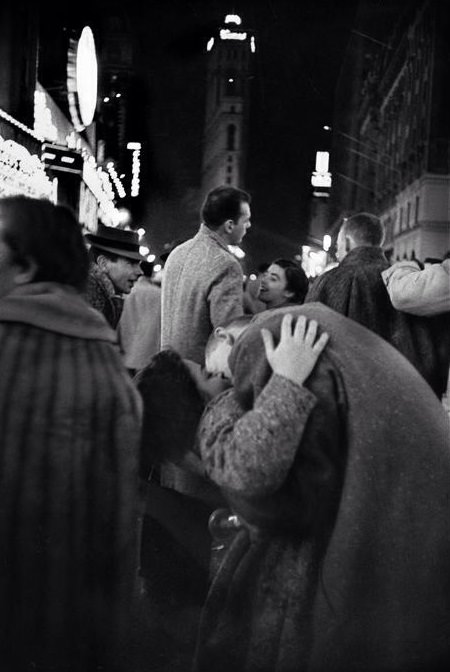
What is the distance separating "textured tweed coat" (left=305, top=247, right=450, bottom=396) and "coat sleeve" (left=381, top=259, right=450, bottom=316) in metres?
0.03

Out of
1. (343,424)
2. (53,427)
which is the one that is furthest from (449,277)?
(53,427)

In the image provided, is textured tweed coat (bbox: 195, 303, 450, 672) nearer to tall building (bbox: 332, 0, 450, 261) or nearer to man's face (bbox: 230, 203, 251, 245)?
man's face (bbox: 230, 203, 251, 245)

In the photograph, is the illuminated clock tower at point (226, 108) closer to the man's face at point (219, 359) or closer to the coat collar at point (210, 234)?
the coat collar at point (210, 234)

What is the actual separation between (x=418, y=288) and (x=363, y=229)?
1.19 feet

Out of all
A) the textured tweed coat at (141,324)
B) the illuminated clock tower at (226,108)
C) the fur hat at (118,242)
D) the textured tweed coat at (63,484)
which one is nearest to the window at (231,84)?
the illuminated clock tower at (226,108)

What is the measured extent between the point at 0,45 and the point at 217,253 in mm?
3082

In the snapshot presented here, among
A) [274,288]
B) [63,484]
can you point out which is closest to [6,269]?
[63,484]

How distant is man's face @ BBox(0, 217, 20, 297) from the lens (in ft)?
6.36

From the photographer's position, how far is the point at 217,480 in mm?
2096

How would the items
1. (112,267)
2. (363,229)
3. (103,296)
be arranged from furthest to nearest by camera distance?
(363,229) < (112,267) < (103,296)

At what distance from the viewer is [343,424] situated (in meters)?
2.08

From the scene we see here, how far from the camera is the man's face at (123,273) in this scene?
8.18ft

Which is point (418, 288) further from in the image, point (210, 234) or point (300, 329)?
point (300, 329)

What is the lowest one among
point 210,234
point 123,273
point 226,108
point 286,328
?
point 286,328
